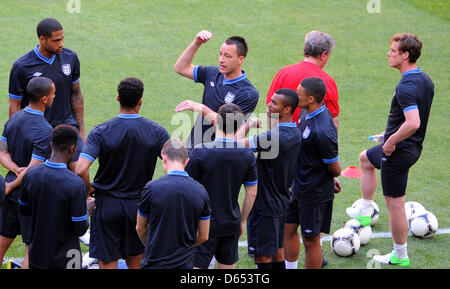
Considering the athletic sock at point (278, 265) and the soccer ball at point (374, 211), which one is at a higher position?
the soccer ball at point (374, 211)

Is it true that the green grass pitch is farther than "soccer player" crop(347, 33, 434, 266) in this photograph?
Yes

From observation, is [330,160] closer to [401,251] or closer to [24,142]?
[401,251]

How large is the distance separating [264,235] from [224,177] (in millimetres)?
927

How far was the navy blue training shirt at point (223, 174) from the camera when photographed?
5738 millimetres

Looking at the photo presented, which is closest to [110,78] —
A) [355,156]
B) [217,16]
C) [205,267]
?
[217,16]

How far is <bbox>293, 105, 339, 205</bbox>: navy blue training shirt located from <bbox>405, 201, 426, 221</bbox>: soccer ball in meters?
1.71

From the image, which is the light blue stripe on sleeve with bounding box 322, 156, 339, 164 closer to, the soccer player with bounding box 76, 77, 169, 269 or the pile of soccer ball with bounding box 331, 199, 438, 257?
the pile of soccer ball with bounding box 331, 199, 438, 257

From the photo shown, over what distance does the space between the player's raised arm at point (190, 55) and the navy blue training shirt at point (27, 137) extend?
1745 mm

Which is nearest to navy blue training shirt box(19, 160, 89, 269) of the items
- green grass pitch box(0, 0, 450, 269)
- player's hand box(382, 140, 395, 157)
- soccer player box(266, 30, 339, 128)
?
soccer player box(266, 30, 339, 128)

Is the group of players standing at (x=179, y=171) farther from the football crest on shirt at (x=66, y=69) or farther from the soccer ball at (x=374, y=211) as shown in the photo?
the soccer ball at (x=374, y=211)

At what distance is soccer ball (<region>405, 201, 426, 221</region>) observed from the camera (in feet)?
26.6

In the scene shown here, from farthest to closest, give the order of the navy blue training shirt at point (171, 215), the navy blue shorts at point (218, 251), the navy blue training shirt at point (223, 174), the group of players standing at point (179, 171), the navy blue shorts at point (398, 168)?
the navy blue shorts at point (398, 168)
the navy blue shorts at point (218, 251)
the navy blue training shirt at point (223, 174)
the group of players standing at point (179, 171)
the navy blue training shirt at point (171, 215)

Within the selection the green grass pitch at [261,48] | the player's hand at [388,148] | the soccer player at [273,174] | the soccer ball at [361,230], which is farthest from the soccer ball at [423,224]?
the soccer player at [273,174]

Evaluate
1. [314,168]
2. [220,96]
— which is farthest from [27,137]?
[314,168]
